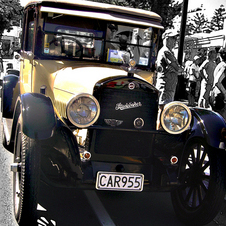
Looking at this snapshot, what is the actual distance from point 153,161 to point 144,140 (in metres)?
0.23

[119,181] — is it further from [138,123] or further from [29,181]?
[29,181]

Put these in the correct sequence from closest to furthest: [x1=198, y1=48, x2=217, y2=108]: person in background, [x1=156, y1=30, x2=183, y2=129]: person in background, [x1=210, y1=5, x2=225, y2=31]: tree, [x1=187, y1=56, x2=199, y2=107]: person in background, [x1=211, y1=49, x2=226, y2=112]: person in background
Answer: [x1=156, y1=30, x2=183, y2=129]: person in background, [x1=211, y1=49, x2=226, y2=112]: person in background, [x1=198, y1=48, x2=217, y2=108]: person in background, [x1=187, y1=56, x2=199, y2=107]: person in background, [x1=210, y1=5, x2=225, y2=31]: tree

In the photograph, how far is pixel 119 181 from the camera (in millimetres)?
3369

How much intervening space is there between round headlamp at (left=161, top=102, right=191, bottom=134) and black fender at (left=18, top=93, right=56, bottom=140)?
1.07 m

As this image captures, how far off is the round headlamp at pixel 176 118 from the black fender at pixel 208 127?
33 cm

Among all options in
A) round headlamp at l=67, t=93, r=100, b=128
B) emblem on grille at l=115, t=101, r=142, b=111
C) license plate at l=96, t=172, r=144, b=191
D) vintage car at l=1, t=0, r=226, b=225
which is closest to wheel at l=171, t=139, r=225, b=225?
vintage car at l=1, t=0, r=226, b=225

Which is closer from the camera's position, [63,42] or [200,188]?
[200,188]

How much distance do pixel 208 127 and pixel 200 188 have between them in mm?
639

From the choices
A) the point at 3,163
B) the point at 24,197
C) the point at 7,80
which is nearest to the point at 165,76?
the point at 7,80

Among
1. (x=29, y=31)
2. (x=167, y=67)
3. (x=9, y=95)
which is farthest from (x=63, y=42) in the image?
(x=167, y=67)

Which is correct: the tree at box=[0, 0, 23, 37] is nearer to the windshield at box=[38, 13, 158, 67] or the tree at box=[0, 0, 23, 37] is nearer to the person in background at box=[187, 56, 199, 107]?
the person in background at box=[187, 56, 199, 107]

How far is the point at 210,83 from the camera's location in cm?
914

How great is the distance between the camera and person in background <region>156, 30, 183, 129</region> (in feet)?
23.2

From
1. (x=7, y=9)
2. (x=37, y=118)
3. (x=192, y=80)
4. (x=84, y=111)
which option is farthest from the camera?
(x=7, y=9)
